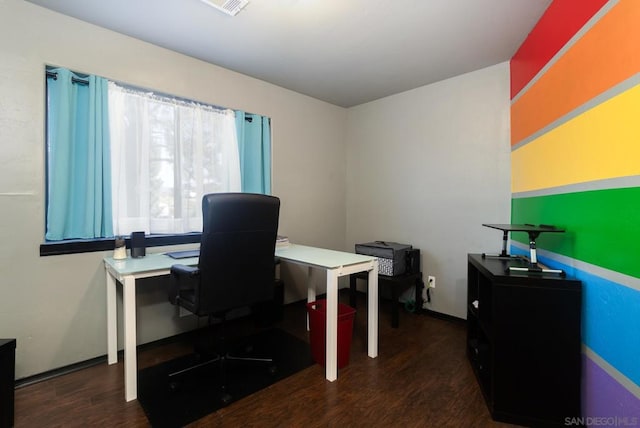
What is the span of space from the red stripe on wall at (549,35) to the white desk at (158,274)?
1.79 m

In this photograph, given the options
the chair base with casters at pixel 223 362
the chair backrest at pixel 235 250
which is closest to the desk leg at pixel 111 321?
the chair base with casters at pixel 223 362

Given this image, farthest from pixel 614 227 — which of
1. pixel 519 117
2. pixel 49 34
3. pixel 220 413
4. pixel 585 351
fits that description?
pixel 49 34

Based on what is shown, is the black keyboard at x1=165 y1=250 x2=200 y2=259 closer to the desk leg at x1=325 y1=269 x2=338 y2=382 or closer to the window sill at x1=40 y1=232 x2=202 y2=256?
the window sill at x1=40 y1=232 x2=202 y2=256

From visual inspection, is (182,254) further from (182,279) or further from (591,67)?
(591,67)

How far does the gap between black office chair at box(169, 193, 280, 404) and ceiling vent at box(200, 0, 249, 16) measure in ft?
4.00

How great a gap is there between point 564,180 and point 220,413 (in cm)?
235

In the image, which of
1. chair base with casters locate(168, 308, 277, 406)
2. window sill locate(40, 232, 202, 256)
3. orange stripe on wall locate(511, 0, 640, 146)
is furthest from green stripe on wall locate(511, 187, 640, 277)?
window sill locate(40, 232, 202, 256)

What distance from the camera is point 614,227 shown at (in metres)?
1.30

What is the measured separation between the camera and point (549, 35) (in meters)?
1.88

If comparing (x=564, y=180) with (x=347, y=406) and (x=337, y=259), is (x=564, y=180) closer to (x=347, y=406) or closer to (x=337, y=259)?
(x=337, y=259)

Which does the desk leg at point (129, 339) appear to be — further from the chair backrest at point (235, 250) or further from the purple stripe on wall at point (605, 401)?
the purple stripe on wall at point (605, 401)

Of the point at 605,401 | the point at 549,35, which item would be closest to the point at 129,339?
the point at 605,401

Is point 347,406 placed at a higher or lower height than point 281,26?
lower

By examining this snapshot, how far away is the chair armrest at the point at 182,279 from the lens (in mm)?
1728
